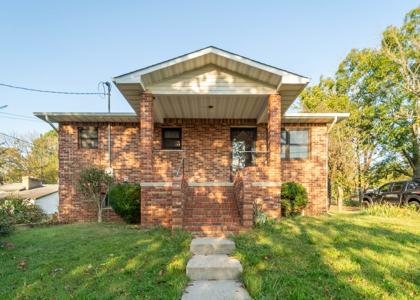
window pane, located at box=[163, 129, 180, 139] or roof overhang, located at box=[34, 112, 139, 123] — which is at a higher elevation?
roof overhang, located at box=[34, 112, 139, 123]

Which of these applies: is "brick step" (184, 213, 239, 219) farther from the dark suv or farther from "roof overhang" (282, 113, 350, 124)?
the dark suv

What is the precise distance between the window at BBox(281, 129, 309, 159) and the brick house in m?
0.04

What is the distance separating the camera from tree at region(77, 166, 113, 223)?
9.14m

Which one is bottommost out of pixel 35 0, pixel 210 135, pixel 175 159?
pixel 175 159

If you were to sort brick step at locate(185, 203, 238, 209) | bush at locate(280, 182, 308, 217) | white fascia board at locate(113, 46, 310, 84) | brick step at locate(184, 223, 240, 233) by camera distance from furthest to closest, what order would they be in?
bush at locate(280, 182, 308, 217)
brick step at locate(185, 203, 238, 209)
white fascia board at locate(113, 46, 310, 84)
brick step at locate(184, 223, 240, 233)

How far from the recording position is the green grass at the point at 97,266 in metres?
3.55

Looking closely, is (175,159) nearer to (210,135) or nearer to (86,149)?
(210,135)

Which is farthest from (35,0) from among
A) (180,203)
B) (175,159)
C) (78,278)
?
(78,278)

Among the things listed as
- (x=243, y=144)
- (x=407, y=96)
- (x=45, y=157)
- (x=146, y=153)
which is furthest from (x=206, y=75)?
(x=45, y=157)

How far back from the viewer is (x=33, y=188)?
17375 mm

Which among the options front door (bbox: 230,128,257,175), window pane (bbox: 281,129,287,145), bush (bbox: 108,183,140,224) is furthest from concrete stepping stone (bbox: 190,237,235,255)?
window pane (bbox: 281,129,287,145)

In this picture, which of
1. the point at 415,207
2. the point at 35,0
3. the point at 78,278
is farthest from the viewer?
the point at 35,0

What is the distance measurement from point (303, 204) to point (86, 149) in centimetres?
823

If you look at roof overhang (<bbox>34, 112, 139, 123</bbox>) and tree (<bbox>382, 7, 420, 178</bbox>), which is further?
tree (<bbox>382, 7, 420, 178</bbox>)
